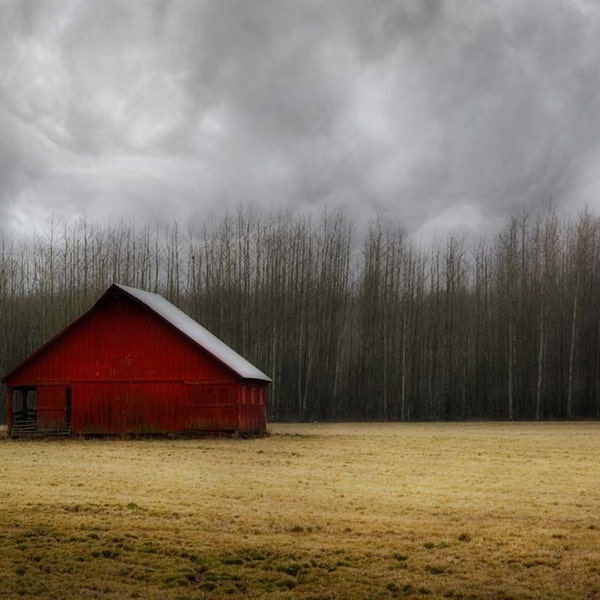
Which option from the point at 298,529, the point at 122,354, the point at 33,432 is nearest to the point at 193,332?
the point at 122,354

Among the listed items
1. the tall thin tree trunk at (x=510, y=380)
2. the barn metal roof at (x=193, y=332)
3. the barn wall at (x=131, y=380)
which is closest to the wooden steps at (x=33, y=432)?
the barn wall at (x=131, y=380)

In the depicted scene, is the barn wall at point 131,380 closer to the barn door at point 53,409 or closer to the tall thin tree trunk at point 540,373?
the barn door at point 53,409

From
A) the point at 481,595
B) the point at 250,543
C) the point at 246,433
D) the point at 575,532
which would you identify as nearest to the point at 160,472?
the point at 250,543

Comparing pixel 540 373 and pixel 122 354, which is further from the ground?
pixel 122 354

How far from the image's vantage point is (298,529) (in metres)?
14.0

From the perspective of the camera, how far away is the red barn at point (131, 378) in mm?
38031

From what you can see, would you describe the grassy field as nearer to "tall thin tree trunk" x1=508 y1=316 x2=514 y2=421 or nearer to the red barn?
the red barn

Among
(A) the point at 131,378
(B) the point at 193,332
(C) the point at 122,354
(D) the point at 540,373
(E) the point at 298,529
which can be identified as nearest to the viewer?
(E) the point at 298,529

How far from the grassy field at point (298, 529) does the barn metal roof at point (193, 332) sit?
11865 mm

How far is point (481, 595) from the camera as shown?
1024 centimetres

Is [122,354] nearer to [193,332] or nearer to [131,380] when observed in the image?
[131,380]

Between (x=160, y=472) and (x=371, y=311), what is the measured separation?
47480mm

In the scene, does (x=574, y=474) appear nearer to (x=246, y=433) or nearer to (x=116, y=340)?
(x=246, y=433)

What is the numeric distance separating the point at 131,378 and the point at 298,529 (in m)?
25.5
